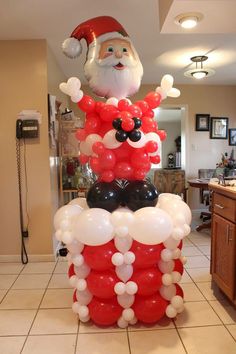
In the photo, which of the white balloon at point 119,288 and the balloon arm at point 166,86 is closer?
the white balloon at point 119,288

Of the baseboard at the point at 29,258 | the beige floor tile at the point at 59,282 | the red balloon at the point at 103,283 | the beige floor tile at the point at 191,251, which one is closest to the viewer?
the red balloon at the point at 103,283

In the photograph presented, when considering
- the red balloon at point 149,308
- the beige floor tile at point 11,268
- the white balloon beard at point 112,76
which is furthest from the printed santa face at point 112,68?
the beige floor tile at point 11,268

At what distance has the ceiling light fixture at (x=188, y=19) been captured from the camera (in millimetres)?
1703

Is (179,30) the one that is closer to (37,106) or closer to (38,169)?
(37,106)

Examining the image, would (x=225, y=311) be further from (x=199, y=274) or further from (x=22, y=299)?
(x=22, y=299)

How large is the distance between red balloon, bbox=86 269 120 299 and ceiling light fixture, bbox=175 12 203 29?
1594 millimetres

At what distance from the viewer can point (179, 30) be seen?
1892 millimetres

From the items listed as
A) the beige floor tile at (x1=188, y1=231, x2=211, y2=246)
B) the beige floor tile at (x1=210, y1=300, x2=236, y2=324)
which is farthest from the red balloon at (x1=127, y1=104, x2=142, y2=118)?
the beige floor tile at (x1=188, y1=231, x2=211, y2=246)

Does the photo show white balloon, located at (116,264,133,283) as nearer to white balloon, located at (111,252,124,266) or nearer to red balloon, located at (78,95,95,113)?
white balloon, located at (111,252,124,266)

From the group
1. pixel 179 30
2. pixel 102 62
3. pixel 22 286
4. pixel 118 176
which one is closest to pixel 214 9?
pixel 179 30

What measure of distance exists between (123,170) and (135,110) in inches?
15.6

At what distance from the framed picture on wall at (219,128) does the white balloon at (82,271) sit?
3.97 m

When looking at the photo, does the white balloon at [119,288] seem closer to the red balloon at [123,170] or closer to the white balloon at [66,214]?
the white balloon at [66,214]

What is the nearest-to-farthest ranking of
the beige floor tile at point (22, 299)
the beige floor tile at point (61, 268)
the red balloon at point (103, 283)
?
the red balloon at point (103, 283), the beige floor tile at point (22, 299), the beige floor tile at point (61, 268)
